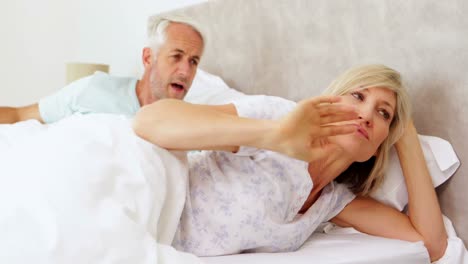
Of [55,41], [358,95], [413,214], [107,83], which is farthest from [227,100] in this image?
[55,41]

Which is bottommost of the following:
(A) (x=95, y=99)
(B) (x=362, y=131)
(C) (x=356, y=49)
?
(A) (x=95, y=99)

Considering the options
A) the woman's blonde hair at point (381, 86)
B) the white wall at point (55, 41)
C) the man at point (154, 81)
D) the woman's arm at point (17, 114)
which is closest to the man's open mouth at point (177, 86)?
the man at point (154, 81)

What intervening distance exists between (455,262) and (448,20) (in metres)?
0.57

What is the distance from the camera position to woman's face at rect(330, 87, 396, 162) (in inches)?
46.1

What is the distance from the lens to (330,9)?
1.53 m

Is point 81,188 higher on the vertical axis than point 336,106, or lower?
lower

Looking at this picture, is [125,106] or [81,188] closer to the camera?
[81,188]

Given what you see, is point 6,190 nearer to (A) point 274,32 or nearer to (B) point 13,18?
(A) point 274,32

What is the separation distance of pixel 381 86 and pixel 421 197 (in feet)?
0.95

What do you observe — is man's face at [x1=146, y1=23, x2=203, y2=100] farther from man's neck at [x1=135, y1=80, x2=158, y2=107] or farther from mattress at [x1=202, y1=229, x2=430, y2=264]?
mattress at [x1=202, y1=229, x2=430, y2=264]

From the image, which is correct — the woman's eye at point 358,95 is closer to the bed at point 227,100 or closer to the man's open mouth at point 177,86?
the bed at point 227,100

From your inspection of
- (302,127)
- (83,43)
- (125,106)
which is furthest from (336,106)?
(83,43)

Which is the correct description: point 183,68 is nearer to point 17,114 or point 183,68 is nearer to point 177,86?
point 177,86

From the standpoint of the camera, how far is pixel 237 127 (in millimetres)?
961
